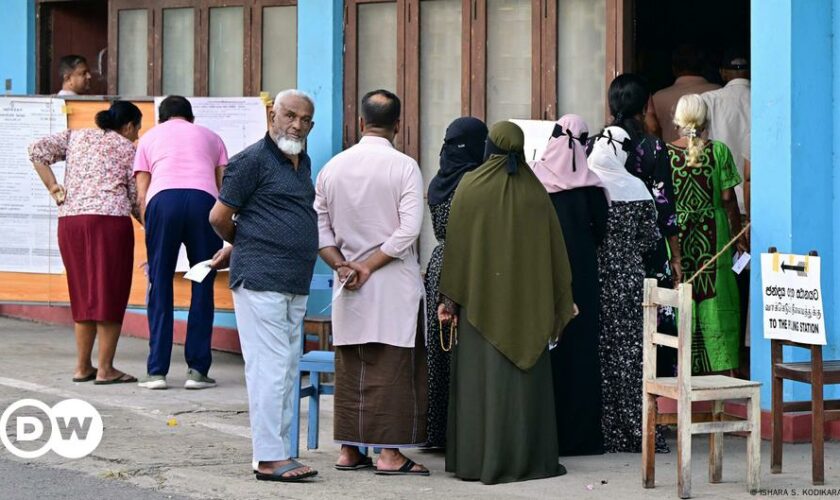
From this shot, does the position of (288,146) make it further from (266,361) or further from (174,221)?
(174,221)

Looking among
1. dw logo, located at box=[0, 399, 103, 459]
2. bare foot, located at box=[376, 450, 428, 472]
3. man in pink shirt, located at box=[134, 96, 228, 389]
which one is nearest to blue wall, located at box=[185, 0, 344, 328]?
man in pink shirt, located at box=[134, 96, 228, 389]

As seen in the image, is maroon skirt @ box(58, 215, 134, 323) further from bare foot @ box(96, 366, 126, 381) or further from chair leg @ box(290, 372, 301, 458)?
chair leg @ box(290, 372, 301, 458)

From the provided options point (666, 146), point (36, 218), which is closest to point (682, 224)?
point (666, 146)

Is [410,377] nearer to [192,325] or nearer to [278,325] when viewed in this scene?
[278,325]

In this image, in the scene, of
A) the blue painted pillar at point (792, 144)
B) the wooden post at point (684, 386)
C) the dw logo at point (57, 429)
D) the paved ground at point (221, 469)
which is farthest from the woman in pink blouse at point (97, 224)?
→ the wooden post at point (684, 386)

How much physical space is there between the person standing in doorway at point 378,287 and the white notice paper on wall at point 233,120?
12.3 ft

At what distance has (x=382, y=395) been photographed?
733 cm

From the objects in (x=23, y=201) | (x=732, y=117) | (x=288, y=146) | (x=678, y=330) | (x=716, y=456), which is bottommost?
(x=716, y=456)

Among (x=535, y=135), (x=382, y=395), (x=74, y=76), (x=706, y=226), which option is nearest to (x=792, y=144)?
(x=706, y=226)

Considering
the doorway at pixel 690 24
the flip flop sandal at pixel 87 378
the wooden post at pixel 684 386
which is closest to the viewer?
the wooden post at pixel 684 386

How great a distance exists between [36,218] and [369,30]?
3.07 meters

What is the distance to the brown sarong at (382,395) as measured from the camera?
732cm

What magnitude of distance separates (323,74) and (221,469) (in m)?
4.21

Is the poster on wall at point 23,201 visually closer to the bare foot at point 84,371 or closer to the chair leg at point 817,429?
the bare foot at point 84,371
